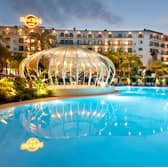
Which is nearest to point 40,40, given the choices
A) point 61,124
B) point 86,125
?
point 61,124

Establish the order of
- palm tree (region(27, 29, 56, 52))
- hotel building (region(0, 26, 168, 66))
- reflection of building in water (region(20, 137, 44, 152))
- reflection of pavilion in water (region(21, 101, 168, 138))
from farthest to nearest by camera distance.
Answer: hotel building (region(0, 26, 168, 66)) < palm tree (region(27, 29, 56, 52)) < reflection of pavilion in water (region(21, 101, 168, 138)) < reflection of building in water (region(20, 137, 44, 152))

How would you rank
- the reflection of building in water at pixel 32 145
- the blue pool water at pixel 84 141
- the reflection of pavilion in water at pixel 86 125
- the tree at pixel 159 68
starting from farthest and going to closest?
the tree at pixel 159 68 → the reflection of pavilion in water at pixel 86 125 → the reflection of building in water at pixel 32 145 → the blue pool water at pixel 84 141

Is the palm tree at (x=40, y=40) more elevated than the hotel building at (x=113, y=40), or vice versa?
the hotel building at (x=113, y=40)

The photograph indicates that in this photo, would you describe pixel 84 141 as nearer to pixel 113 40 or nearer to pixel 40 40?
pixel 40 40

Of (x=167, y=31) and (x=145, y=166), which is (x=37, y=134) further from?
(x=167, y=31)

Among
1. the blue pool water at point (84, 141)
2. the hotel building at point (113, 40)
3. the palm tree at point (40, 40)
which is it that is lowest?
the blue pool water at point (84, 141)

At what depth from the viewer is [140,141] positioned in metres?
4.88

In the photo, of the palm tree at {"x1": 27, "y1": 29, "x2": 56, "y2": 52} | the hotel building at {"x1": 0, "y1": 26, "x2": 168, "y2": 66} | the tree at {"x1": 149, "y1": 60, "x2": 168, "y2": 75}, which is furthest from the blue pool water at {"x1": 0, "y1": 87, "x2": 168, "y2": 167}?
the hotel building at {"x1": 0, "y1": 26, "x2": 168, "y2": 66}

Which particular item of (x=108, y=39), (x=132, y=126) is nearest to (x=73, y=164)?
(x=132, y=126)

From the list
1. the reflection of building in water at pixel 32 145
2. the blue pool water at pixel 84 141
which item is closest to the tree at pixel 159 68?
the blue pool water at pixel 84 141

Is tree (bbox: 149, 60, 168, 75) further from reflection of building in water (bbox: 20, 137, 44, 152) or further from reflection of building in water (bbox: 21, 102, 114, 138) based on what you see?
reflection of building in water (bbox: 20, 137, 44, 152)

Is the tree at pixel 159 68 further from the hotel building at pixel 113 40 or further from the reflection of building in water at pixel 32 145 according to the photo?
the reflection of building in water at pixel 32 145

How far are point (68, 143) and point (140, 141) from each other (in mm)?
2110

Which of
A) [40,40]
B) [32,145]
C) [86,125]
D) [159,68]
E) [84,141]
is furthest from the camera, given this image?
[159,68]
